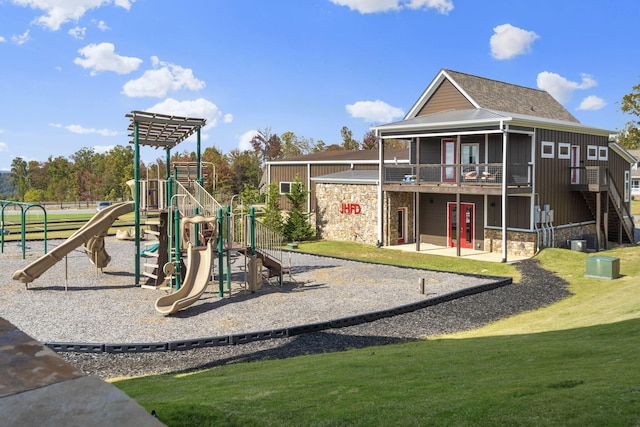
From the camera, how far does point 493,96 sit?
28.8 meters

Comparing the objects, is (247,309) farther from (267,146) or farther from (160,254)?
(267,146)

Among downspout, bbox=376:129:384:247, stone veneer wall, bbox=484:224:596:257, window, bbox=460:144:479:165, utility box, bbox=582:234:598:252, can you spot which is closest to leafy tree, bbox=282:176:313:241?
downspout, bbox=376:129:384:247

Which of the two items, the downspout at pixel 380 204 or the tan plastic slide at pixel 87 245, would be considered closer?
the tan plastic slide at pixel 87 245

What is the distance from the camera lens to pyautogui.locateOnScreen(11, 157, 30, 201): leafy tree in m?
77.9

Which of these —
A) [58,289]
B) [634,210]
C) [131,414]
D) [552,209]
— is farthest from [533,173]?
[634,210]

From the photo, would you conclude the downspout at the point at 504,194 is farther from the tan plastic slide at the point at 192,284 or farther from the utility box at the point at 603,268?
the tan plastic slide at the point at 192,284

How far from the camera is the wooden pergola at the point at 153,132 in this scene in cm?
1719

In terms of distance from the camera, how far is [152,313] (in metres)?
14.4

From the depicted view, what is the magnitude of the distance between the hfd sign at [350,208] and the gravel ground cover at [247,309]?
773cm

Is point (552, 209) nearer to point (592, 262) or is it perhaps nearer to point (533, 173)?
point (533, 173)

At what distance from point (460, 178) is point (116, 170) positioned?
2066 inches

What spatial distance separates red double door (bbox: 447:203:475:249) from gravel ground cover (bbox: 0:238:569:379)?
5099 mm

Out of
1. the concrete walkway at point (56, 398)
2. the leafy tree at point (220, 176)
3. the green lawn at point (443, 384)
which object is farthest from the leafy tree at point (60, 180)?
the concrete walkway at point (56, 398)

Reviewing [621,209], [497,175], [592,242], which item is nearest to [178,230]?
[497,175]
